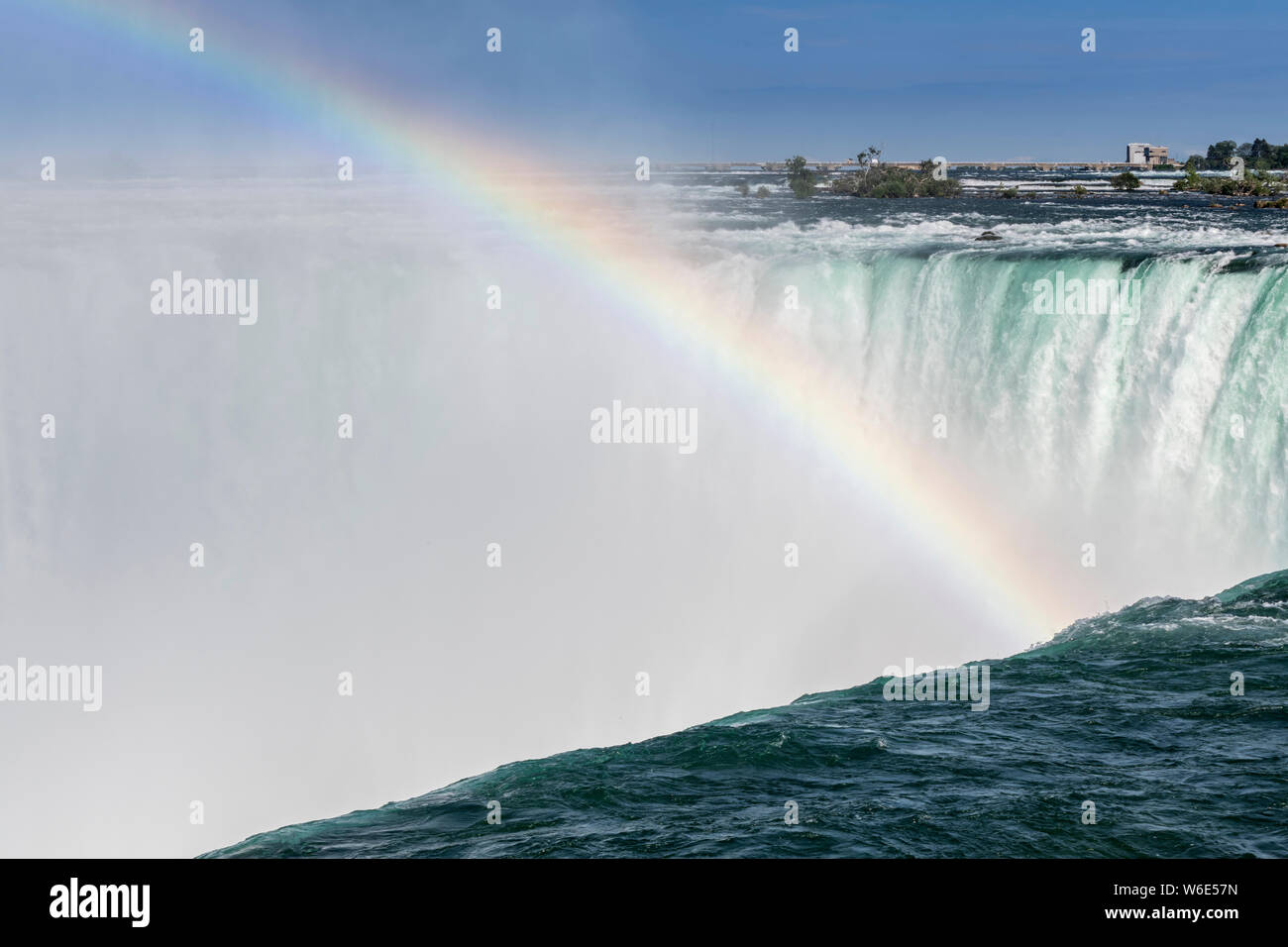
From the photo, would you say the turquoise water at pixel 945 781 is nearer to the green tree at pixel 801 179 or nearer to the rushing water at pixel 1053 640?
the rushing water at pixel 1053 640

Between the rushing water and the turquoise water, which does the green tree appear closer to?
the rushing water

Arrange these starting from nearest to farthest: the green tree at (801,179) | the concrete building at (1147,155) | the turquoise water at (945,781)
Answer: the turquoise water at (945,781) < the green tree at (801,179) < the concrete building at (1147,155)

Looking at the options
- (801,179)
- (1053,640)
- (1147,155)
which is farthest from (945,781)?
(1147,155)

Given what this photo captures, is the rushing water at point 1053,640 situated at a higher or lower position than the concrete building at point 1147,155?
lower

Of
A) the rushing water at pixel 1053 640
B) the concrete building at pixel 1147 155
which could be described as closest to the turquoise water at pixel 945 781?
the rushing water at pixel 1053 640

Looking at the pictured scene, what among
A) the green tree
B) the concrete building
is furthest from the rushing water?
the concrete building

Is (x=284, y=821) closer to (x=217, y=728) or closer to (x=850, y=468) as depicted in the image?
(x=217, y=728)
